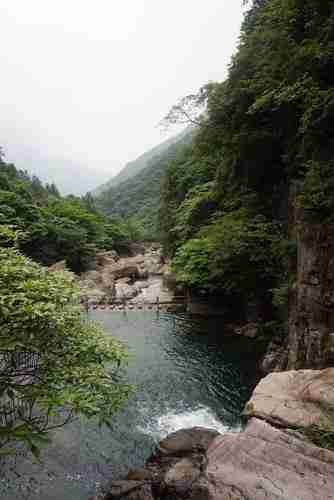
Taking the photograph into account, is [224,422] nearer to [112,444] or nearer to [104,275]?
[112,444]

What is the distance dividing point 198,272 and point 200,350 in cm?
635

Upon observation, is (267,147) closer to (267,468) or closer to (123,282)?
(267,468)

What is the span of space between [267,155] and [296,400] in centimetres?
1377

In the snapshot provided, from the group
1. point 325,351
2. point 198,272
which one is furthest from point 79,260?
point 325,351

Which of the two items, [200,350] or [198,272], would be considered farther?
[198,272]

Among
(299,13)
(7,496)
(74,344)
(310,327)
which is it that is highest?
(299,13)

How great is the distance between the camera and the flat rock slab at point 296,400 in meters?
6.02

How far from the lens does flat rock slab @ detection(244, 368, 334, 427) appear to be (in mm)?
6016

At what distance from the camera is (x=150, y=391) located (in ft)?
42.6

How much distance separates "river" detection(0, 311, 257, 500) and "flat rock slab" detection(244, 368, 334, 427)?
399 centimetres

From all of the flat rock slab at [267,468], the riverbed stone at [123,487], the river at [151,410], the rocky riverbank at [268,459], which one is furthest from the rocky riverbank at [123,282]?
the flat rock slab at [267,468]

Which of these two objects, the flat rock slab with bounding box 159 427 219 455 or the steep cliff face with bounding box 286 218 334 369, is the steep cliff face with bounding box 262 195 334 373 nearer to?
the steep cliff face with bounding box 286 218 334 369

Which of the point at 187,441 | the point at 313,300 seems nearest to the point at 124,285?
the point at 187,441

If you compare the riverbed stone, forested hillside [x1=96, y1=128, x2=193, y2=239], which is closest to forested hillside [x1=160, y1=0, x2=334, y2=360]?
the riverbed stone
